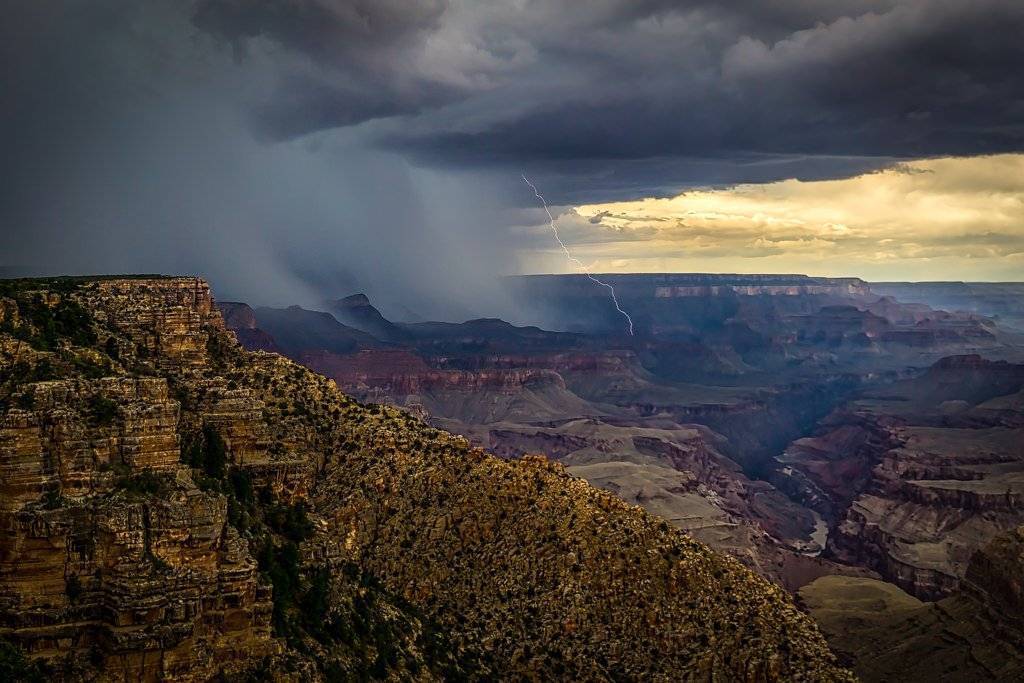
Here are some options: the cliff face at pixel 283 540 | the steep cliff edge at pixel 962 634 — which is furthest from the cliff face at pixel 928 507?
the cliff face at pixel 283 540

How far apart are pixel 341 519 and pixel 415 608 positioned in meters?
4.52

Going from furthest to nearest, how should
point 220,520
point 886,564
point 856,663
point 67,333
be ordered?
point 886,564 → point 856,663 → point 67,333 → point 220,520

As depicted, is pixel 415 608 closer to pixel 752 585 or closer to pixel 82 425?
pixel 752 585

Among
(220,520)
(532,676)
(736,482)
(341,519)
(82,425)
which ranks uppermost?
(82,425)

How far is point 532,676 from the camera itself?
39.3m

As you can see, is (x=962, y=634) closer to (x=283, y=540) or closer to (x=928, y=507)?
(x=283, y=540)

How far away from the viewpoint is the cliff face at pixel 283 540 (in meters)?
24.1

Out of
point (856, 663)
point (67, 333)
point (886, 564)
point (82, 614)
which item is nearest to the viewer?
point (82, 614)

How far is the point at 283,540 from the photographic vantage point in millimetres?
32688

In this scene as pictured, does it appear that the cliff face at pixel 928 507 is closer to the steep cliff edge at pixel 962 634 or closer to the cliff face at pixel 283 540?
the steep cliff edge at pixel 962 634

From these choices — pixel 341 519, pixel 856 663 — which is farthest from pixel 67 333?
pixel 856 663

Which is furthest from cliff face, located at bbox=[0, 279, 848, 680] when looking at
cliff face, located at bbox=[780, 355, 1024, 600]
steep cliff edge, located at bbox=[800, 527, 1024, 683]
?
cliff face, located at bbox=[780, 355, 1024, 600]

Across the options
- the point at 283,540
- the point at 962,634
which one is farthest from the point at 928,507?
the point at 283,540

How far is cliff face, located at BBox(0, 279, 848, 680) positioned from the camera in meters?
24.1
